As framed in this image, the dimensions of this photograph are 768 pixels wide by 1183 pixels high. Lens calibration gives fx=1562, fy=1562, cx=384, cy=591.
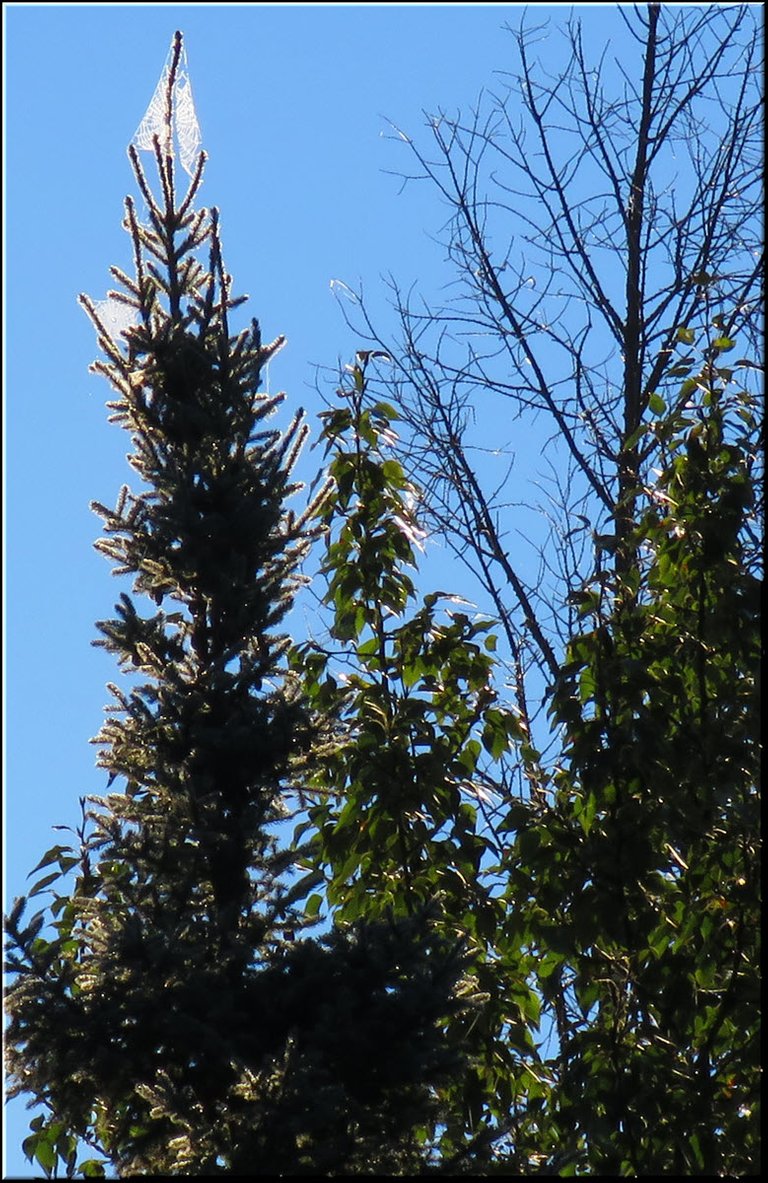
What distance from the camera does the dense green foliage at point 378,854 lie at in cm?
510

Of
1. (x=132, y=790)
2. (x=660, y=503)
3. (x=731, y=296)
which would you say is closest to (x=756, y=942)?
(x=660, y=503)

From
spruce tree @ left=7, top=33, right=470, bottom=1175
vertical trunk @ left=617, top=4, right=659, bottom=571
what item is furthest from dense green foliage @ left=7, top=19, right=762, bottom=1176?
vertical trunk @ left=617, top=4, right=659, bottom=571

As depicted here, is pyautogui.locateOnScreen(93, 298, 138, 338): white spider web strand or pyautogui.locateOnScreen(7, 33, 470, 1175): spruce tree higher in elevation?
pyautogui.locateOnScreen(93, 298, 138, 338): white spider web strand

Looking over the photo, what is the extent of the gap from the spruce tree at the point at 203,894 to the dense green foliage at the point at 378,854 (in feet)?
0.04

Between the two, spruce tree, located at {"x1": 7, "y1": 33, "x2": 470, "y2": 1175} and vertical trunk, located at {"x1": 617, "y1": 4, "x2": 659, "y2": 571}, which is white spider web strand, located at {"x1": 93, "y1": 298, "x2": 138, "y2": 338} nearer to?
spruce tree, located at {"x1": 7, "y1": 33, "x2": 470, "y2": 1175}

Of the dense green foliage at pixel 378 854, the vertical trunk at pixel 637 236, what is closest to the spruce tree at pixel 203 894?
the dense green foliage at pixel 378 854

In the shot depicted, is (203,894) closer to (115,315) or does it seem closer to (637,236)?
(115,315)

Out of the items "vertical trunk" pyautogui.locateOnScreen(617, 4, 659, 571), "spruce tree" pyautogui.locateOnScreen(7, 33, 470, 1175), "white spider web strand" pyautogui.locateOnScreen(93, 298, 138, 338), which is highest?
"vertical trunk" pyautogui.locateOnScreen(617, 4, 659, 571)

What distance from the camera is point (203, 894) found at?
5.78 meters

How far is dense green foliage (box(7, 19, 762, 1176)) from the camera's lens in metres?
5.10

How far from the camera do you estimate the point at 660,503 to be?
573 centimetres

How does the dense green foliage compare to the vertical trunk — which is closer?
the dense green foliage

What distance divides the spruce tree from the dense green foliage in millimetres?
13

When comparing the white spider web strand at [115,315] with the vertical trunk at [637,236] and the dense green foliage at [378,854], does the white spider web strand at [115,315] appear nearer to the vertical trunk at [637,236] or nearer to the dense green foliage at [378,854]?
the dense green foliage at [378,854]
